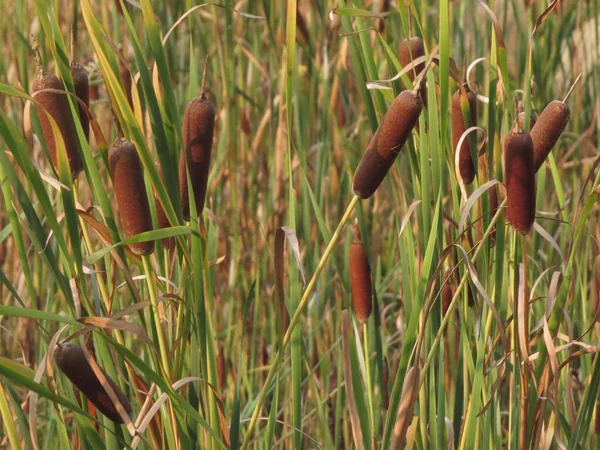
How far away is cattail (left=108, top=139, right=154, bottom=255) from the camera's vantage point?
2.46 ft

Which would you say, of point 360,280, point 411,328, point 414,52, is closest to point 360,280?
point 360,280

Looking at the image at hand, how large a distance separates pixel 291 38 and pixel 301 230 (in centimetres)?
99

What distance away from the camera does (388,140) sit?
757 millimetres

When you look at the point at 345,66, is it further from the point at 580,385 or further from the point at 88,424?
the point at 88,424

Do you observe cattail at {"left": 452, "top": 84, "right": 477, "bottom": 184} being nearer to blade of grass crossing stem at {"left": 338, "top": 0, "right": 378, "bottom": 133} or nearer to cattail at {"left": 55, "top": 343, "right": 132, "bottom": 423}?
blade of grass crossing stem at {"left": 338, "top": 0, "right": 378, "bottom": 133}

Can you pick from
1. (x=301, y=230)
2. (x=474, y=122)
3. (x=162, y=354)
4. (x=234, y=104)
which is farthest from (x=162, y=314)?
(x=234, y=104)

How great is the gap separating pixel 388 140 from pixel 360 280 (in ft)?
0.92

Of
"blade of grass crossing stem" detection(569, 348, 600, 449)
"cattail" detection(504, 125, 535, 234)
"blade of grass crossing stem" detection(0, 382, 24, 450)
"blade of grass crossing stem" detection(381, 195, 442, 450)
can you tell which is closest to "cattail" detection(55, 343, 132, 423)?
"blade of grass crossing stem" detection(0, 382, 24, 450)

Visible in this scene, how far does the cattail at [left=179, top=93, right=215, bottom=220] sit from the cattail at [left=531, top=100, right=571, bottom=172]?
30 centimetres

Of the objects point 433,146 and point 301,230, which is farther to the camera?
point 301,230

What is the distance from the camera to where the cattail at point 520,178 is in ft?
2.43

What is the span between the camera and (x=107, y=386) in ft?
2.50

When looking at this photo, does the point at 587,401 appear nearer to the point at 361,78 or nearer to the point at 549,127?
the point at 549,127

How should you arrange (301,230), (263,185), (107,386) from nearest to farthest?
(107,386) < (301,230) < (263,185)
